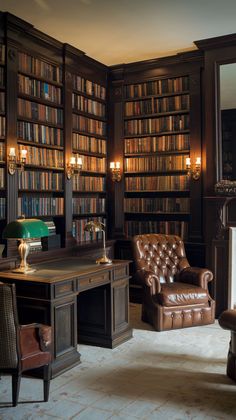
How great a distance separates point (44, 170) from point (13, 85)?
1.15 m

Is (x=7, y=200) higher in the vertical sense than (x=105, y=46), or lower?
lower

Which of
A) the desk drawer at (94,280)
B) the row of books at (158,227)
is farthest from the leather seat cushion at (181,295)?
the row of books at (158,227)

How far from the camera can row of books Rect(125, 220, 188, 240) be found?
19.7 feet

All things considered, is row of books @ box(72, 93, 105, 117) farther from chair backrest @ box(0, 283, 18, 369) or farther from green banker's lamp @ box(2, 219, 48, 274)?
chair backrest @ box(0, 283, 18, 369)

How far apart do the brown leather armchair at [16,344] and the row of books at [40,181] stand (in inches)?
86.5

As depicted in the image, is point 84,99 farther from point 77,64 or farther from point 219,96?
point 219,96

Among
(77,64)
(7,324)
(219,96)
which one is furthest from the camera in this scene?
(77,64)

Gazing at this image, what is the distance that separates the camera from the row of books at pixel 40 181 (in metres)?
4.94

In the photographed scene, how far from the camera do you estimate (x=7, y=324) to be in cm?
284

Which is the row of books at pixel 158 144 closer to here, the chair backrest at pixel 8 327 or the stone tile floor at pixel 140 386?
the stone tile floor at pixel 140 386

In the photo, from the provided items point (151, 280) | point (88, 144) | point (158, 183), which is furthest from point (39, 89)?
point (151, 280)

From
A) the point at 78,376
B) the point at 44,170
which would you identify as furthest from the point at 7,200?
the point at 78,376

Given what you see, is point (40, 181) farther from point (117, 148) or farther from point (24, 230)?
point (24, 230)

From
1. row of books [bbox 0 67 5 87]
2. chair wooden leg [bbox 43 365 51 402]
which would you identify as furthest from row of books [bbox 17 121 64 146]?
chair wooden leg [bbox 43 365 51 402]
